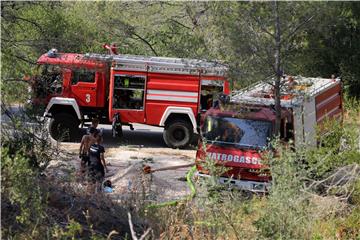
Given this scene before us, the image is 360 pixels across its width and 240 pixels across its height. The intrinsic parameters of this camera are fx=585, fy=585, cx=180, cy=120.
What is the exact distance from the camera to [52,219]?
21.2ft

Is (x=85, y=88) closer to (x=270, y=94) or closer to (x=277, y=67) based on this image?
(x=270, y=94)

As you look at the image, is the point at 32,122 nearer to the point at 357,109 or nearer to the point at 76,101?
the point at 76,101

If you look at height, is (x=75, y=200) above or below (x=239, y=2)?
below

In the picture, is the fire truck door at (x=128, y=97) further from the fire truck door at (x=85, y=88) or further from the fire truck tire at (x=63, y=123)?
the fire truck tire at (x=63, y=123)

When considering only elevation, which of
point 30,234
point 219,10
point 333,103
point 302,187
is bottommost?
point 30,234

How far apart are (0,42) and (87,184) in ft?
7.20

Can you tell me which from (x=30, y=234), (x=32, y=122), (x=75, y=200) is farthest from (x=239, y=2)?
(x=30, y=234)

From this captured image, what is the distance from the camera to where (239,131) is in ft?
36.3

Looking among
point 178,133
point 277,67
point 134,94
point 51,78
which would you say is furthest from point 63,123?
point 277,67

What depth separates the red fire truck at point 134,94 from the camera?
1583 centimetres

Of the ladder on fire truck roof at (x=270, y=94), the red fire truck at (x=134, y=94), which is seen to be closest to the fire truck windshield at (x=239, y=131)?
the ladder on fire truck roof at (x=270, y=94)

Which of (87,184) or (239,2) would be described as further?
(239,2)

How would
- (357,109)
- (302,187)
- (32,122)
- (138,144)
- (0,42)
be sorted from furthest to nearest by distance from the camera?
1. (357,109)
2. (138,144)
3. (32,122)
4. (0,42)
5. (302,187)

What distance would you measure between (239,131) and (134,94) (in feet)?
18.6
